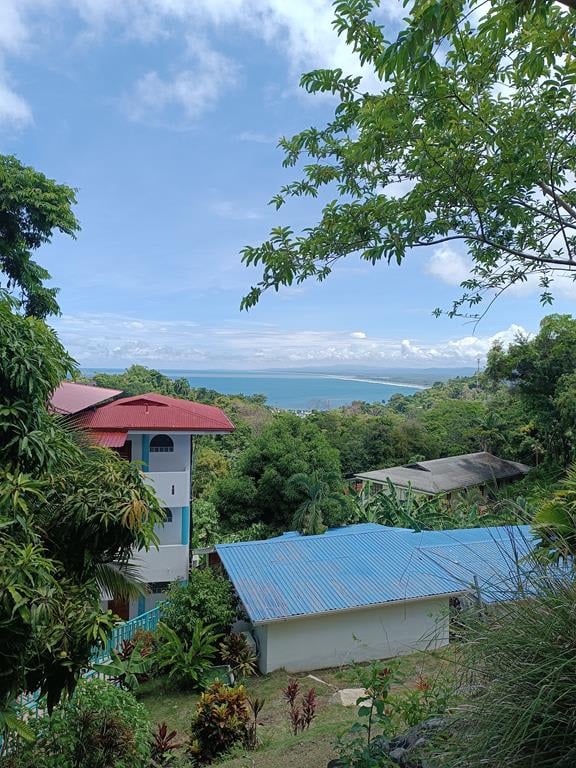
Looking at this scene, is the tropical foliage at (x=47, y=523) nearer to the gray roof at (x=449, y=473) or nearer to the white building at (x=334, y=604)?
the white building at (x=334, y=604)

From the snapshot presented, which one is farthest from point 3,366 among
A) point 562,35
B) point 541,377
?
point 541,377

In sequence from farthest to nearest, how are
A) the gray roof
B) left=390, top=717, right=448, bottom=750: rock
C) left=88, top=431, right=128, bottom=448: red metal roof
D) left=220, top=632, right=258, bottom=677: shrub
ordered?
1. the gray roof
2. left=88, top=431, right=128, bottom=448: red metal roof
3. left=220, top=632, right=258, bottom=677: shrub
4. left=390, top=717, right=448, bottom=750: rock

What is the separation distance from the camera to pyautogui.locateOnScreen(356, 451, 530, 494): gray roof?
25156 mm

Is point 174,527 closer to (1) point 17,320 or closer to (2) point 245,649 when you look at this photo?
(2) point 245,649

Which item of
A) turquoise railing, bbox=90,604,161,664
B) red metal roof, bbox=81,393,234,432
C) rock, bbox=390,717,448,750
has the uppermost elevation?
red metal roof, bbox=81,393,234,432

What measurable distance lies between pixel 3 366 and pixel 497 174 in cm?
411

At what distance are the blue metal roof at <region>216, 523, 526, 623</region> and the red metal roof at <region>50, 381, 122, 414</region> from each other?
5455mm

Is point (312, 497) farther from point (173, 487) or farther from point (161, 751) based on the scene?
point (161, 751)

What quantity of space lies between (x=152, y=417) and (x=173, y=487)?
2203 millimetres

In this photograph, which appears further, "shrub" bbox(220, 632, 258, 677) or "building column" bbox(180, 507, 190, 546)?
"building column" bbox(180, 507, 190, 546)

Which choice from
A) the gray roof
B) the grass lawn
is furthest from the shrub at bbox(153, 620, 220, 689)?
the gray roof

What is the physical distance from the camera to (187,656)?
384 inches

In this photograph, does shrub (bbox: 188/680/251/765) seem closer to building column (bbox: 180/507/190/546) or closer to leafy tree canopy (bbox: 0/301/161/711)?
leafy tree canopy (bbox: 0/301/161/711)

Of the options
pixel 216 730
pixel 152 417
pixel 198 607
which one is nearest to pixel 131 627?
pixel 198 607
